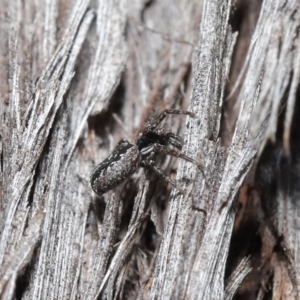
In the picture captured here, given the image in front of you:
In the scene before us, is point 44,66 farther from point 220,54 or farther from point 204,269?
point 204,269

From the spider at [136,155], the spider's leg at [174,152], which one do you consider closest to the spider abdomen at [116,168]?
the spider at [136,155]

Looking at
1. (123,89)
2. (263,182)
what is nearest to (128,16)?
(123,89)

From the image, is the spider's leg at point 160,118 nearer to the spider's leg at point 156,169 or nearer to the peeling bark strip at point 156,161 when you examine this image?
the peeling bark strip at point 156,161

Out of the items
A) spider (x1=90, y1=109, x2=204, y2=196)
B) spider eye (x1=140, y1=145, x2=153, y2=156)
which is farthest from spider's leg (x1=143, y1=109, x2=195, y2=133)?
spider eye (x1=140, y1=145, x2=153, y2=156)

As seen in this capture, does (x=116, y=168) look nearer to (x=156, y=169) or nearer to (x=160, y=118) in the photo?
(x=156, y=169)

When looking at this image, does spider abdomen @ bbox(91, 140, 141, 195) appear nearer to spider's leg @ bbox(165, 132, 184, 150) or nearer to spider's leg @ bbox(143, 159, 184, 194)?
A: spider's leg @ bbox(143, 159, 184, 194)

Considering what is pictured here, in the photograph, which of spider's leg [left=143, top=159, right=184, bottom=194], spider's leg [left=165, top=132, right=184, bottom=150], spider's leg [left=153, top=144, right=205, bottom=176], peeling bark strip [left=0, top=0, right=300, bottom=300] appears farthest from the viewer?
spider's leg [left=165, top=132, right=184, bottom=150]
